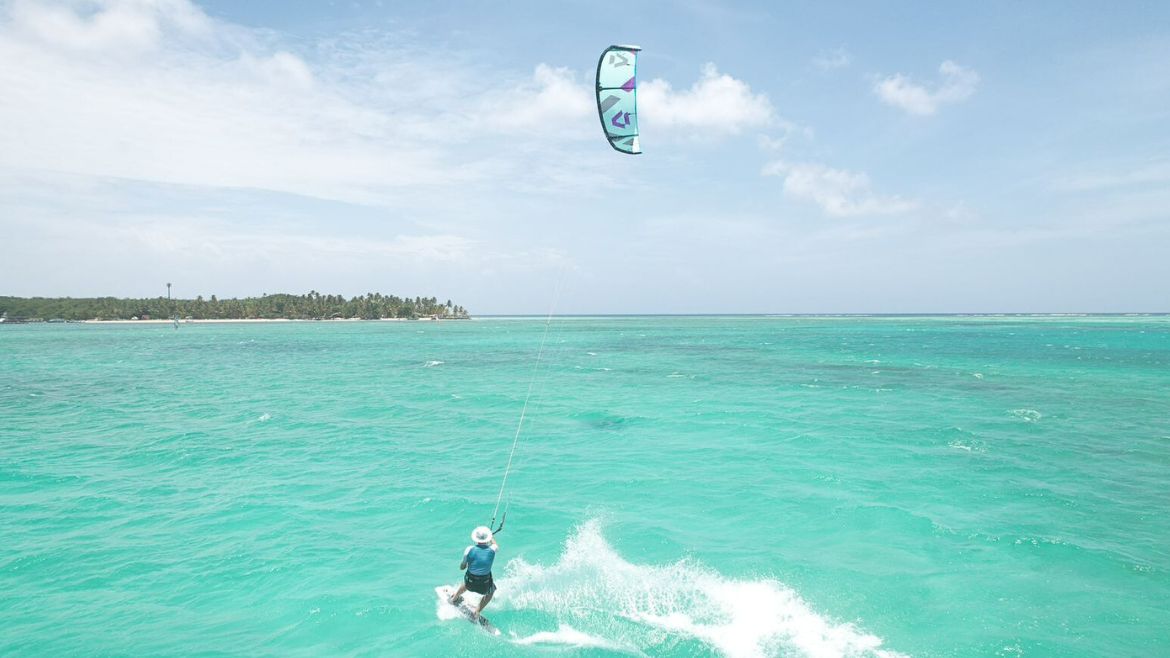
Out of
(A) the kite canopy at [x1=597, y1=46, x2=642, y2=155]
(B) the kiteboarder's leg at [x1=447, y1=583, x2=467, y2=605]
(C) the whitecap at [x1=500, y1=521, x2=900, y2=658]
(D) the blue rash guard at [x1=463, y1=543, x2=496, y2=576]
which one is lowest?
(C) the whitecap at [x1=500, y1=521, x2=900, y2=658]

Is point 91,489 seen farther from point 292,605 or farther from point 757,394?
point 757,394

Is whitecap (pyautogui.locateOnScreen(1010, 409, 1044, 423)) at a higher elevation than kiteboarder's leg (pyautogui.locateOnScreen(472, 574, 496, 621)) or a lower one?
higher

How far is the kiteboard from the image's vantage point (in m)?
10.6

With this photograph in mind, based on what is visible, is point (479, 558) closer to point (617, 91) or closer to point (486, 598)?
point (486, 598)

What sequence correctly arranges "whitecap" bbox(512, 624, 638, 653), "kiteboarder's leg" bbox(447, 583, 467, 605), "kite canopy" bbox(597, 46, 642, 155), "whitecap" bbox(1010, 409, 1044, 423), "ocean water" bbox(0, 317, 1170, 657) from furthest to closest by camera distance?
1. "whitecap" bbox(1010, 409, 1044, 423)
2. "kite canopy" bbox(597, 46, 642, 155)
3. "kiteboarder's leg" bbox(447, 583, 467, 605)
4. "ocean water" bbox(0, 317, 1170, 657)
5. "whitecap" bbox(512, 624, 638, 653)

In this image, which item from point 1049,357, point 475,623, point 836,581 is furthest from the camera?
point 1049,357

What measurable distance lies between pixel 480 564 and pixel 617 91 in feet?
35.6

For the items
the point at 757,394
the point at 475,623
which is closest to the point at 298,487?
the point at 475,623

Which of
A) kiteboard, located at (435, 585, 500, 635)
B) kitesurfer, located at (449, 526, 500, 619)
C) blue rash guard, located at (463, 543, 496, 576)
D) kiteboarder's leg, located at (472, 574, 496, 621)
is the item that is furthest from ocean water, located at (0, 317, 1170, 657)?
blue rash guard, located at (463, 543, 496, 576)

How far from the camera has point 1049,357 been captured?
62094 mm

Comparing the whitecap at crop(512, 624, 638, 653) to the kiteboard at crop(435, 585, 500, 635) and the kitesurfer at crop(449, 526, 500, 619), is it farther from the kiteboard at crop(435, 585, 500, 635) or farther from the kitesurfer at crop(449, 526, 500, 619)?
the kitesurfer at crop(449, 526, 500, 619)

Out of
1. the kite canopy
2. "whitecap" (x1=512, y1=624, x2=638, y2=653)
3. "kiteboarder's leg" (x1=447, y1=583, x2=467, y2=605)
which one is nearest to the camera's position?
"whitecap" (x1=512, y1=624, x2=638, y2=653)

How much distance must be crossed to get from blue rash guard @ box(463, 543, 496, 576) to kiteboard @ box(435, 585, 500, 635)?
88cm

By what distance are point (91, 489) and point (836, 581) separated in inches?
846
